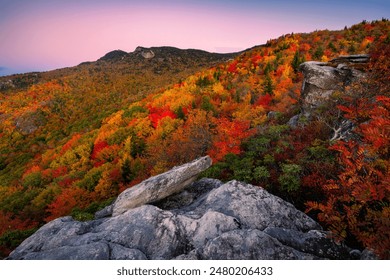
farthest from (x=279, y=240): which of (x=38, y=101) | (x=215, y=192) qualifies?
(x=38, y=101)

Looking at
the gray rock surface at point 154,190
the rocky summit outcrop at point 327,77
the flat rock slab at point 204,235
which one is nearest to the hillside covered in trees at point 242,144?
the flat rock slab at point 204,235

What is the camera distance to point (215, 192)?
36.0 feet

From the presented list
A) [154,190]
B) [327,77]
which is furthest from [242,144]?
[154,190]

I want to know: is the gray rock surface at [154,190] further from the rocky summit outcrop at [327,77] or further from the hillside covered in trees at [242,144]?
the rocky summit outcrop at [327,77]

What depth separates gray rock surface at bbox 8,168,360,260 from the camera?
716 cm

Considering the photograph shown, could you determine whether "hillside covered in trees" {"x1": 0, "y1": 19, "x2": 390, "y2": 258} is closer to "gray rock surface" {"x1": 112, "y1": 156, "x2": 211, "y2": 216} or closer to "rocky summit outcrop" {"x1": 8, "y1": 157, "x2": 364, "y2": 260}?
"rocky summit outcrop" {"x1": 8, "y1": 157, "x2": 364, "y2": 260}

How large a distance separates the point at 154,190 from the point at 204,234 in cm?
398

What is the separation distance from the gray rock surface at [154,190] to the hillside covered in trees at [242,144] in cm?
409

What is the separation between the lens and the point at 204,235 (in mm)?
8445

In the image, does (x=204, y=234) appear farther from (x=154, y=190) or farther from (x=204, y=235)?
(x=154, y=190)

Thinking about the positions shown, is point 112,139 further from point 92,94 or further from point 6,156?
point 92,94

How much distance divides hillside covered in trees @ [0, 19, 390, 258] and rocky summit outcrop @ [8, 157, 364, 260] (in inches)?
48.6

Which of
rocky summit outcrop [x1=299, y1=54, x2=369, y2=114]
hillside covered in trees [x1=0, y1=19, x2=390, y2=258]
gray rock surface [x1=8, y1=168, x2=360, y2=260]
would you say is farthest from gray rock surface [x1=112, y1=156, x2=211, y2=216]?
rocky summit outcrop [x1=299, y1=54, x2=369, y2=114]
